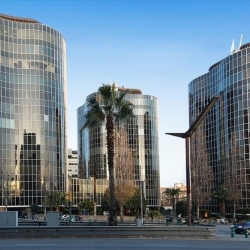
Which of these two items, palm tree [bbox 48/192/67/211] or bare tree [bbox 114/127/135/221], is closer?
bare tree [bbox 114/127/135/221]

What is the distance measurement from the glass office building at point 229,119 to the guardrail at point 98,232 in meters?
53.1

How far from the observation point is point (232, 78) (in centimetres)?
10019

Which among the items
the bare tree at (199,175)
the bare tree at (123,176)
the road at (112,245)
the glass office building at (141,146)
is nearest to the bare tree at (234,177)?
the bare tree at (199,175)

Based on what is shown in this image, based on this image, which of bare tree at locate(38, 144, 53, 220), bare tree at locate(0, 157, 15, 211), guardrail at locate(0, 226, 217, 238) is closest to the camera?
guardrail at locate(0, 226, 217, 238)

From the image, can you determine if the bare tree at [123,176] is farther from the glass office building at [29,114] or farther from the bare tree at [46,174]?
the glass office building at [29,114]

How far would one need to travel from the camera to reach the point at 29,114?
335 feet

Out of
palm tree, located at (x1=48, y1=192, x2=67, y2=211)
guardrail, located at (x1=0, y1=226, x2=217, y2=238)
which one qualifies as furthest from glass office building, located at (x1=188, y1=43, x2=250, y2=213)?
guardrail, located at (x1=0, y1=226, x2=217, y2=238)

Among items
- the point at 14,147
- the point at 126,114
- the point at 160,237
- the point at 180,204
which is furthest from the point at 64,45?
the point at 160,237

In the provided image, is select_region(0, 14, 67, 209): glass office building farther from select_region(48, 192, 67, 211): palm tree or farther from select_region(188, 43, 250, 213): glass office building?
select_region(188, 43, 250, 213): glass office building

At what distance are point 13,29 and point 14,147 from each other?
22046 millimetres

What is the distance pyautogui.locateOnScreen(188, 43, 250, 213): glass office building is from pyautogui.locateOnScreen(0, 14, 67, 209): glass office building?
29616 mm

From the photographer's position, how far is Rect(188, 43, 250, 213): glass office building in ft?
310

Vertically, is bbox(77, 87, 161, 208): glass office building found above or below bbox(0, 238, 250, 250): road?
above

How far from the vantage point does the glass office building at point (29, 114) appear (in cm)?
9931
